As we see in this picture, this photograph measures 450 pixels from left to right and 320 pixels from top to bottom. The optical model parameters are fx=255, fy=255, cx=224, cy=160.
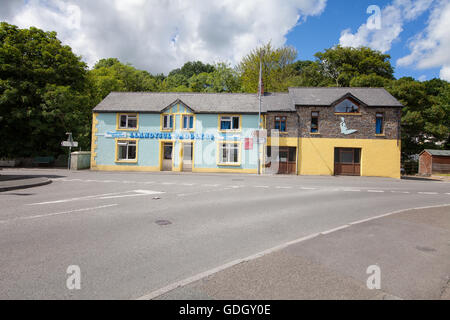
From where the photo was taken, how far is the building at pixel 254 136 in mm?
25766

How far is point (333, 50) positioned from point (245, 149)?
3236 centimetres

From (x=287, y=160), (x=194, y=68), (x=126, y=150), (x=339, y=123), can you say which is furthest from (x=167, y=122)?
(x=194, y=68)

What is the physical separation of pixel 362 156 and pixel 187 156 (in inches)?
705

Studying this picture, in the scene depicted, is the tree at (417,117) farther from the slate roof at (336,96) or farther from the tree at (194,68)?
the tree at (194,68)

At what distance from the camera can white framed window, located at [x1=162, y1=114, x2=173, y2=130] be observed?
88.3 ft

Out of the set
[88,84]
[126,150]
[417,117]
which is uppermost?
[88,84]

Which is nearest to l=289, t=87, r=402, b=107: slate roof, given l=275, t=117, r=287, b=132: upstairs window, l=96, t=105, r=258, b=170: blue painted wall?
l=275, t=117, r=287, b=132: upstairs window

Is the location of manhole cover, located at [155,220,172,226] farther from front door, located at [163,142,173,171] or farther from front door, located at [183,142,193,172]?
front door, located at [163,142,173,171]

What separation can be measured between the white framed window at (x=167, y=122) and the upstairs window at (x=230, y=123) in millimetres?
5322

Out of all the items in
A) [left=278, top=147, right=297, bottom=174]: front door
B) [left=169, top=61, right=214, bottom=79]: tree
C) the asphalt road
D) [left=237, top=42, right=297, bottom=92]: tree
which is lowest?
the asphalt road

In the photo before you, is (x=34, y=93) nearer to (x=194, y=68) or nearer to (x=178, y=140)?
(x=178, y=140)

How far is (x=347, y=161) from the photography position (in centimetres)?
2628

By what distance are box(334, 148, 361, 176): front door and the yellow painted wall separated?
48cm
